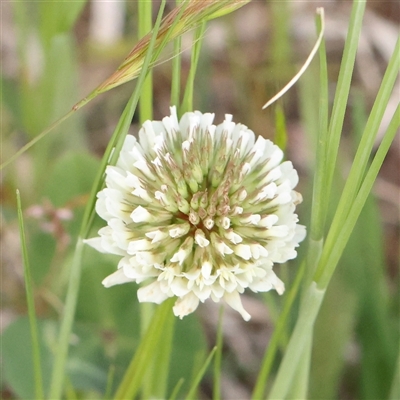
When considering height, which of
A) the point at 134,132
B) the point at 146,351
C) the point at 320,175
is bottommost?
the point at 146,351

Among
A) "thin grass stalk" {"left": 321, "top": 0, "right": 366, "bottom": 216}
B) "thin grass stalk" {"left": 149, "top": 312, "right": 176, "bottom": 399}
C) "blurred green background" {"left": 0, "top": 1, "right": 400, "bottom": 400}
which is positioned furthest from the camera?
"blurred green background" {"left": 0, "top": 1, "right": 400, "bottom": 400}

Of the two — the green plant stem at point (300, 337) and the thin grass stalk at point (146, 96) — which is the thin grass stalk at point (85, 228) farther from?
the green plant stem at point (300, 337)

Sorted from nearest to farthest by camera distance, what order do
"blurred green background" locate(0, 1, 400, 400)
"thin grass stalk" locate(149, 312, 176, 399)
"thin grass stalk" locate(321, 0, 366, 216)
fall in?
"thin grass stalk" locate(321, 0, 366, 216), "thin grass stalk" locate(149, 312, 176, 399), "blurred green background" locate(0, 1, 400, 400)

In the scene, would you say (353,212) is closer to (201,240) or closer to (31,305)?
(201,240)

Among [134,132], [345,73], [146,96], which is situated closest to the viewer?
[345,73]

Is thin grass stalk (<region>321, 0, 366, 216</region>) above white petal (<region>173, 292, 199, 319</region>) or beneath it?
above

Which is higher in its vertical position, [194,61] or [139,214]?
[194,61]

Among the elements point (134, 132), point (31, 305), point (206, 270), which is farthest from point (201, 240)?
point (134, 132)

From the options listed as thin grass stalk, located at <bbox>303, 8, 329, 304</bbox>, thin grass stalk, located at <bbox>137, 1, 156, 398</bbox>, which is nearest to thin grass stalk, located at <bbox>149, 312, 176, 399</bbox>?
thin grass stalk, located at <bbox>137, 1, 156, 398</bbox>

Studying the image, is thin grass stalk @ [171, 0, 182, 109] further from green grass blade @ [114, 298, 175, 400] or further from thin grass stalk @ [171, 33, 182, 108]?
green grass blade @ [114, 298, 175, 400]

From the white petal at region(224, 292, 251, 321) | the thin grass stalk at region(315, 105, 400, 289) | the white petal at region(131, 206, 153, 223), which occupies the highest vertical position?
the thin grass stalk at region(315, 105, 400, 289)
